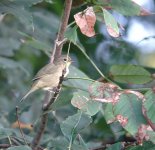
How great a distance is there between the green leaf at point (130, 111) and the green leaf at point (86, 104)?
0.08 m

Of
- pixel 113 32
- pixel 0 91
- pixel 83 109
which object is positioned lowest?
pixel 0 91

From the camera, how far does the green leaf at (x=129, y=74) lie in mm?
2215

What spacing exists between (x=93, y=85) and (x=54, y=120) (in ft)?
5.20

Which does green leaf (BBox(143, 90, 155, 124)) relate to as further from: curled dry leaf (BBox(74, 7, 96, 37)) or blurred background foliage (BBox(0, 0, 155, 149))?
blurred background foliage (BBox(0, 0, 155, 149))

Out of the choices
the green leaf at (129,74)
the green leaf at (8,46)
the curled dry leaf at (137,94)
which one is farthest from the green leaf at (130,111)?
the green leaf at (8,46)

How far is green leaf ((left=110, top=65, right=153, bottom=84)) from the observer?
221 centimetres

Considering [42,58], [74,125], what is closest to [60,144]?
[74,125]

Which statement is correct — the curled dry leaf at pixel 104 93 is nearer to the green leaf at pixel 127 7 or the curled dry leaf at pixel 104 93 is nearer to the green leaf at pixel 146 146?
the green leaf at pixel 146 146

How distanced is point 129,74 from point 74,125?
1.49 feet

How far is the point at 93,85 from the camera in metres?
1.87

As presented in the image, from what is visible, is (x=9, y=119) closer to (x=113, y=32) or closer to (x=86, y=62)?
(x=86, y=62)

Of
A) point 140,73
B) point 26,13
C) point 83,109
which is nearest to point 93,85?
point 83,109

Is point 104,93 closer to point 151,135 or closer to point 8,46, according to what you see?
point 151,135

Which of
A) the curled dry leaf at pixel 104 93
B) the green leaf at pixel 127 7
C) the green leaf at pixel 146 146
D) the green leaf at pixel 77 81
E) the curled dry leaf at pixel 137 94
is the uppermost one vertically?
the green leaf at pixel 127 7
